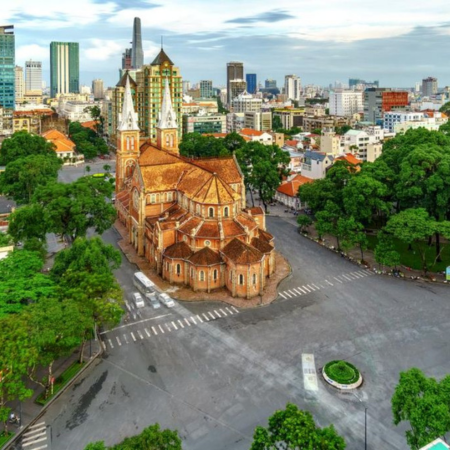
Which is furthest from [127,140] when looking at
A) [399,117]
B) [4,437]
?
[399,117]

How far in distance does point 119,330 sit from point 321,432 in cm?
2522

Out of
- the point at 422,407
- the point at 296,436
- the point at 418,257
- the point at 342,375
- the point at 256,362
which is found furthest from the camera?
the point at 418,257

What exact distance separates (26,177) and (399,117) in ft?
438

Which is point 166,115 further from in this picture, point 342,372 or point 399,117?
point 399,117

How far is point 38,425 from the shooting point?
3156 centimetres

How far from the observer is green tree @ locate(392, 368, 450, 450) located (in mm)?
23084

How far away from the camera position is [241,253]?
162ft

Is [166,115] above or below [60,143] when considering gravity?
above

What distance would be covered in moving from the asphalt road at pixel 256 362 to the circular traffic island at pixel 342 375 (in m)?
0.62

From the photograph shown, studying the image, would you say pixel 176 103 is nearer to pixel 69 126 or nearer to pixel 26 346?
pixel 69 126

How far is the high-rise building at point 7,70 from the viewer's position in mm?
188375

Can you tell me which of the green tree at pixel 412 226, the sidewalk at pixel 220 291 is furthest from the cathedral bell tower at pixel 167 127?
the green tree at pixel 412 226

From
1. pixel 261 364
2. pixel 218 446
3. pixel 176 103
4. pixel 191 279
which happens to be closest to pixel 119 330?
pixel 191 279

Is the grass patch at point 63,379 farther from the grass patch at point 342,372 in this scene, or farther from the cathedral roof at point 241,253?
the grass patch at point 342,372
